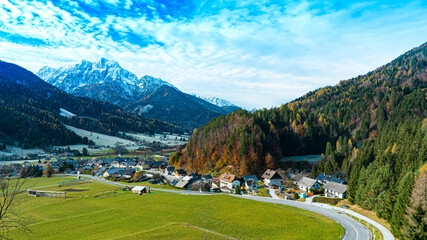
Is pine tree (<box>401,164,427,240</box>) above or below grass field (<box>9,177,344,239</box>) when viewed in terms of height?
above

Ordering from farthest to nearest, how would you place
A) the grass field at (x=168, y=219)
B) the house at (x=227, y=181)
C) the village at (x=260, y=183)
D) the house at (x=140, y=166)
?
the house at (x=140, y=166), the house at (x=227, y=181), the village at (x=260, y=183), the grass field at (x=168, y=219)

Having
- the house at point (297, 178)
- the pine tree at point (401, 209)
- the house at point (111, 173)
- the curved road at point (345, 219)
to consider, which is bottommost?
the house at point (111, 173)

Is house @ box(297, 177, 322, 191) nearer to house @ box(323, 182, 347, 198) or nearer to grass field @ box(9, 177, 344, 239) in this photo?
house @ box(323, 182, 347, 198)

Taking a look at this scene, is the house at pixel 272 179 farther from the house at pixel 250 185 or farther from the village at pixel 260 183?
the house at pixel 250 185

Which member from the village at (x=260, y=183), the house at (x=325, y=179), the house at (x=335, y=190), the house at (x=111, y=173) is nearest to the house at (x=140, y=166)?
the house at (x=111, y=173)

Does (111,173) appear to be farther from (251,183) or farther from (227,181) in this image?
(251,183)

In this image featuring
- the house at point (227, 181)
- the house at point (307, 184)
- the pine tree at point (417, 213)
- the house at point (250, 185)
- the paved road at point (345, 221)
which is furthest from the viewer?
the house at point (227, 181)

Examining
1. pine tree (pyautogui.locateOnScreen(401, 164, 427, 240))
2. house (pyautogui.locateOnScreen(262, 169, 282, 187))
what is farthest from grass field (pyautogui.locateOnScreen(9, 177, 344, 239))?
house (pyautogui.locateOnScreen(262, 169, 282, 187))

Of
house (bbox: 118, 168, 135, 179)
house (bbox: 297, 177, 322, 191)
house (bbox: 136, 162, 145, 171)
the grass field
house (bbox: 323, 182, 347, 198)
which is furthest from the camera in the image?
house (bbox: 136, 162, 145, 171)
